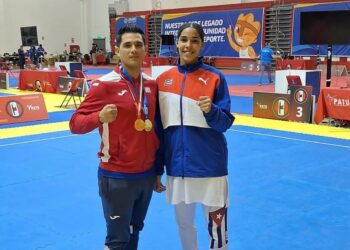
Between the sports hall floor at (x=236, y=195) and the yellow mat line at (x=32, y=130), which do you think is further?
the yellow mat line at (x=32, y=130)

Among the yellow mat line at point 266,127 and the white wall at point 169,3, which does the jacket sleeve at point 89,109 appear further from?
the white wall at point 169,3

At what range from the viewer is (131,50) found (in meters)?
2.81

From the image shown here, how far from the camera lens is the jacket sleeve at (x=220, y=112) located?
9.05ft

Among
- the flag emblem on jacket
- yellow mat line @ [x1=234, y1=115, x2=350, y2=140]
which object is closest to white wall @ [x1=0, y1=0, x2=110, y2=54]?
yellow mat line @ [x1=234, y1=115, x2=350, y2=140]

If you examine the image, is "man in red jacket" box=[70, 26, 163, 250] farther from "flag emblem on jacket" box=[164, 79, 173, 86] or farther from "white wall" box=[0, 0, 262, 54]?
"white wall" box=[0, 0, 262, 54]

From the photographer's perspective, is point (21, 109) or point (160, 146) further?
point (21, 109)

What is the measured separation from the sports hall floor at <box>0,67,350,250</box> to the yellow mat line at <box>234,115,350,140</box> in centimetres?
7

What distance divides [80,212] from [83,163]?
2320 millimetres

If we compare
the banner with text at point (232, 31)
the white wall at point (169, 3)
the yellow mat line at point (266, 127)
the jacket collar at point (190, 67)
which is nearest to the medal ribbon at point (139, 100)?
the jacket collar at point (190, 67)

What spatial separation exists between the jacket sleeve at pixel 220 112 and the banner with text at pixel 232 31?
2582cm

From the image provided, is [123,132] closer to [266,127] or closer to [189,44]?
[189,44]

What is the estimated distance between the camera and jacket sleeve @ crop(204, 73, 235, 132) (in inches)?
109

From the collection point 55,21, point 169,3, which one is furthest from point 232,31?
point 55,21

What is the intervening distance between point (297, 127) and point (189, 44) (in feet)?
26.3
